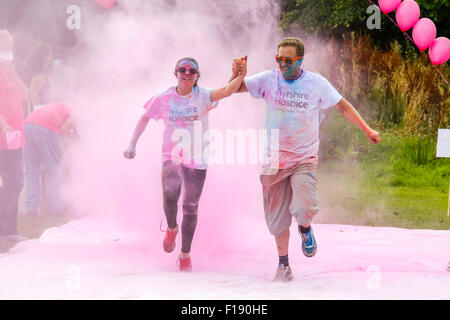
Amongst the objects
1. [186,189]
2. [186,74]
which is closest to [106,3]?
[186,74]

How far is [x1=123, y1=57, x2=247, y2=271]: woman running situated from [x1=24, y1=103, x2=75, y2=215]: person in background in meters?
2.62

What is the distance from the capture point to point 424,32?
7582 millimetres

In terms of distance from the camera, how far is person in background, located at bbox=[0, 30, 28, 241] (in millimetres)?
6383

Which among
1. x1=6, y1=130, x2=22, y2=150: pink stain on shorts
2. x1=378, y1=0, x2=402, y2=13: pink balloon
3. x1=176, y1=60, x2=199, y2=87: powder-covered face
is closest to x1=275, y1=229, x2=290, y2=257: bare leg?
x1=176, y1=60, x2=199, y2=87: powder-covered face

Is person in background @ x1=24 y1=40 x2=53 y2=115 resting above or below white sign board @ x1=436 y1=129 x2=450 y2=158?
above

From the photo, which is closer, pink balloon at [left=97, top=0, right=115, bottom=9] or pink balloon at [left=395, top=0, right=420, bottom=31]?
pink balloon at [left=97, top=0, right=115, bottom=9]

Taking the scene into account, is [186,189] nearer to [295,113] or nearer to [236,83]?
[236,83]

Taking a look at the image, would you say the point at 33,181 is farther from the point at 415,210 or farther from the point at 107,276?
the point at 415,210

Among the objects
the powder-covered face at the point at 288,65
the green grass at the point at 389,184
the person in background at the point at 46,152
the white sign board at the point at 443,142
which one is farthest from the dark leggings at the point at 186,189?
the green grass at the point at 389,184

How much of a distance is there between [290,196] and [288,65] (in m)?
1.00

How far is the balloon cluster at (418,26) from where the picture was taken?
24.4 feet

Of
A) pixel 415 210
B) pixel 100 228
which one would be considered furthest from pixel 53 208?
pixel 415 210

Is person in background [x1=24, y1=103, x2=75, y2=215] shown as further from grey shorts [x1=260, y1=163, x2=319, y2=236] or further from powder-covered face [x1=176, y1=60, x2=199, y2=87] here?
grey shorts [x1=260, y1=163, x2=319, y2=236]

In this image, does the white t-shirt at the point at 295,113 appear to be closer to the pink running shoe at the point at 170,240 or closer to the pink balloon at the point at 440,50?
the pink running shoe at the point at 170,240
